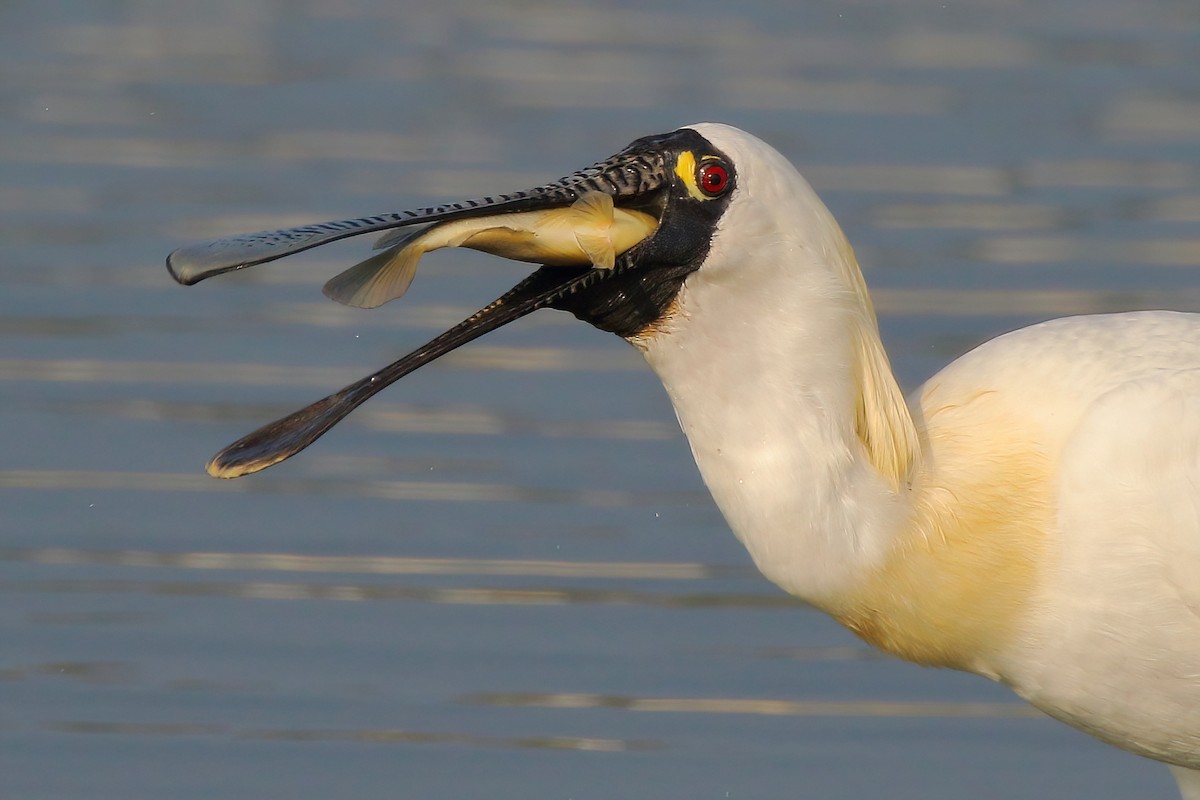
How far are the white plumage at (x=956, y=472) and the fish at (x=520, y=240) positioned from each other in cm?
21

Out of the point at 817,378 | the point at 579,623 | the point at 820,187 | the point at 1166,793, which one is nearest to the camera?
the point at 817,378

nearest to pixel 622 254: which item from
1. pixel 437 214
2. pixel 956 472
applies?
pixel 437 214

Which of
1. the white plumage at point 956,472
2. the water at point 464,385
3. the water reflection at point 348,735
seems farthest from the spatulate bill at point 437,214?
the water reflection at point 348,735

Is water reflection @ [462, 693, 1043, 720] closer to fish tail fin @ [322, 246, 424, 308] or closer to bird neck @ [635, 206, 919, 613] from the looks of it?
bird neck @ [635, 206, 919, 613]

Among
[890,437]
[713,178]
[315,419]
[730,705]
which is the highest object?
[713,178]

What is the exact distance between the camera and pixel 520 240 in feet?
18.4

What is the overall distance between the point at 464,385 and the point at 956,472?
4629 millimetres

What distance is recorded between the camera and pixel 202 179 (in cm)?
1232

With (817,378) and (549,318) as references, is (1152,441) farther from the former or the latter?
(549,318)

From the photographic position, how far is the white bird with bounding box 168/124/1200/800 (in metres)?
5.57

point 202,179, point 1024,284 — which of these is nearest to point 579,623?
point 1024,284

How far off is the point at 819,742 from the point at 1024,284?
13.6ft

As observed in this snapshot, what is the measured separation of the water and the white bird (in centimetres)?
164

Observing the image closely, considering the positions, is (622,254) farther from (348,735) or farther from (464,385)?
(464,385)
